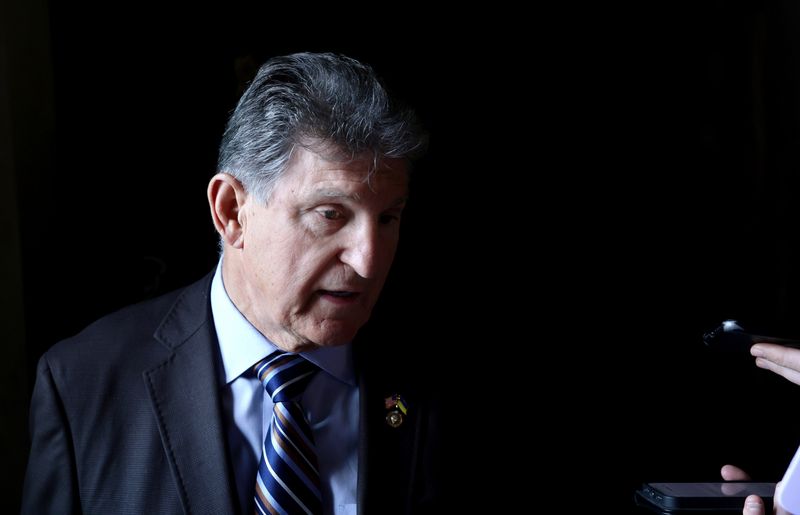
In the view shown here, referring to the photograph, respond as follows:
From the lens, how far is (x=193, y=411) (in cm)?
144

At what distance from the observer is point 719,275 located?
1.93 m

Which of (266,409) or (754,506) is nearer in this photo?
(754,506)

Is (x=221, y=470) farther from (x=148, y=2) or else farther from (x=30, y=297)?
(x=148, y=2)

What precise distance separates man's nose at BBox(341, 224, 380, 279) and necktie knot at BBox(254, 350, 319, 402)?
26cm

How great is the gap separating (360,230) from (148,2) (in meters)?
0.76

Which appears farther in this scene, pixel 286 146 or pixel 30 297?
pixel 30 297

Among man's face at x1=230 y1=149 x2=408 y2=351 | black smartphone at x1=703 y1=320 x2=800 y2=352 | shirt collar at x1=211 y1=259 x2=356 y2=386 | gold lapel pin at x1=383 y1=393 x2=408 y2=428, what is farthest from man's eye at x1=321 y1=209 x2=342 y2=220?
black smartphone at x1=703 y1=320 x2=800 y2=352

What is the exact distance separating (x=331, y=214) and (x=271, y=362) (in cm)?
34

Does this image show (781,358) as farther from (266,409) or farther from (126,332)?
(126,332)

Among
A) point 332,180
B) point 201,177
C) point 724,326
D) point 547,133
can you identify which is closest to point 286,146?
point 332,180

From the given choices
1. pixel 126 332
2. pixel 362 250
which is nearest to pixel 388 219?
pixel 362 250

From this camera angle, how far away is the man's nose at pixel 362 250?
1.37 metres

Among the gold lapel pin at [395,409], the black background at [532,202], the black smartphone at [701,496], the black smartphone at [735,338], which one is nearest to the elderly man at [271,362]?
the gold lapel pin at [395,409]

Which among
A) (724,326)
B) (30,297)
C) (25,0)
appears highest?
(25,0)
